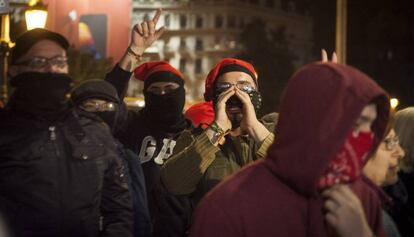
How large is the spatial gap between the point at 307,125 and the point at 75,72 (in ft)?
145

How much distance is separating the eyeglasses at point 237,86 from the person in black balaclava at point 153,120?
2.58ft

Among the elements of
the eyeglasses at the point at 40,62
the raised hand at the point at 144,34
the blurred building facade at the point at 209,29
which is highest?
the raised hand at the point at 144,34

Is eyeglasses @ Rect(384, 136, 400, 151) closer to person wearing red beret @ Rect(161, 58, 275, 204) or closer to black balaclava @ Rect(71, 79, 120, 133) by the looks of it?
person wearing red beret @ Rect(161, 58, 275, 204)

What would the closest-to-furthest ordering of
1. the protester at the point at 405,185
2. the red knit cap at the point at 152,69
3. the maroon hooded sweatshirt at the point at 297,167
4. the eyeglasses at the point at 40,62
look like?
1. the maroon hooded sweatshirt at the point at 297,167
2. the eyeglasses at the point at 40,62
3. the protester at the point at 405,185
4. the red knit cap at the point at 152,69

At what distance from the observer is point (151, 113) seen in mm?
6121

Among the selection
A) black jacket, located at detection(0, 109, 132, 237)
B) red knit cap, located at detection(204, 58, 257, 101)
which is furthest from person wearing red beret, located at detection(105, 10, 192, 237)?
black jacket, located at detection(0, 109, 132, 237)

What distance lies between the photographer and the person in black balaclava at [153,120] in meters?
5.66

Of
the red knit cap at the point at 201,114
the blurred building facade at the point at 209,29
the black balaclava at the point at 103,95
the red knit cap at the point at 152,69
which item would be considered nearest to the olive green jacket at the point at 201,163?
the black balaclava at the point at 103,95

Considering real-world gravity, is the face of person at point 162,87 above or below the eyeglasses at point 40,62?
below

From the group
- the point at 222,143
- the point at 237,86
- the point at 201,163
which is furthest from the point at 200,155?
the point at 237,86

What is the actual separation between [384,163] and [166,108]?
2720 millimetres

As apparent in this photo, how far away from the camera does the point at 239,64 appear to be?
16.4 ft

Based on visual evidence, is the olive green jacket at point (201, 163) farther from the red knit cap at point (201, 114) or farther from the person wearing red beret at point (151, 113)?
the red knit cap at point (201, 114)

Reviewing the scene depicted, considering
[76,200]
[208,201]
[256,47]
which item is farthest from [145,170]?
[256,47]
